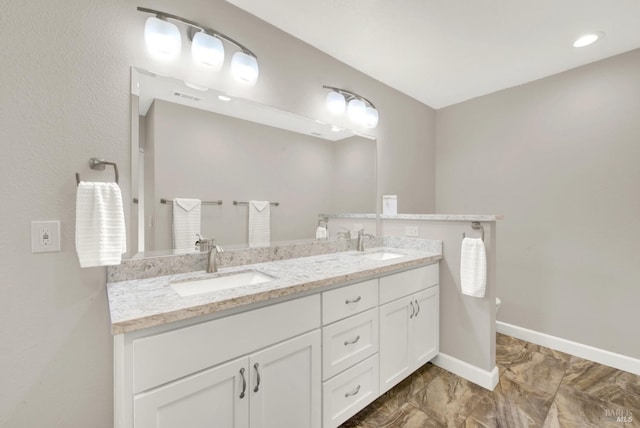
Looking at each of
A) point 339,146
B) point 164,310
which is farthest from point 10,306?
point 339,146

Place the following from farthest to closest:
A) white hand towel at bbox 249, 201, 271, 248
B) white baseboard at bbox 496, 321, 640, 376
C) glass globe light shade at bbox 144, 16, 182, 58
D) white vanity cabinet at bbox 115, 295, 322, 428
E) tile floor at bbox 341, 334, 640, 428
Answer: white baseboard at bbox 496, 321, 640, 376 → white hand towel at bbox 249, 201, 271, 248 → tile floor at bbox 341, 334, 640, 428 → glass globe light shade at bbox 144, 16, 182, 58 → white vanity cabinet at bbox 115, 295, 322, 428

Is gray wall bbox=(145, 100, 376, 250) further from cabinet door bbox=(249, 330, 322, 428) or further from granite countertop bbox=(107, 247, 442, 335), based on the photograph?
cabinet door bbox=(249, 330, 322, 428)

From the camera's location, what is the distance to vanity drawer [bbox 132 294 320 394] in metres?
0.85

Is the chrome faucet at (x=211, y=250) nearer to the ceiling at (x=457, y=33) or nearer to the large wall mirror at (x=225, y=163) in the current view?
the large wall mirror at (x=225, y=163)

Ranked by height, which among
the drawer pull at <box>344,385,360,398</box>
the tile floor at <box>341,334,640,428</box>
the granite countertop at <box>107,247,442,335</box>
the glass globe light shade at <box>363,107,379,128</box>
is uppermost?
the glass globe light shade at <box>363,107,379,128</box>

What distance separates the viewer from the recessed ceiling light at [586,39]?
6.12 feet

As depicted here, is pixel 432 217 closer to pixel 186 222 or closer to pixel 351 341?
pixel 351 341

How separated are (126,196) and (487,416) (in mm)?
2338

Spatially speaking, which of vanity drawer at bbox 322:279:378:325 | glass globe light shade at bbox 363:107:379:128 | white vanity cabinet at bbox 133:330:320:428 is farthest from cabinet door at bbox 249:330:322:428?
glass globe light shade at bbox 363:107:379:128

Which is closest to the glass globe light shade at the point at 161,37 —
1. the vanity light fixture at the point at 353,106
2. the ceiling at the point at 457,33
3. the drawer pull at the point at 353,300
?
the ceiling at the point at 457,33

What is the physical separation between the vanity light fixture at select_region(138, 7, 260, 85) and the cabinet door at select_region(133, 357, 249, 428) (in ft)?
4.84

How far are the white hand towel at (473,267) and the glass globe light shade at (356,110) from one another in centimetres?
127

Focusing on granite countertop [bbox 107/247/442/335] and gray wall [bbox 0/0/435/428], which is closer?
granite countertop [bbox 107/247/442/335]

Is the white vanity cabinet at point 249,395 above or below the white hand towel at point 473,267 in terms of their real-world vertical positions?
below
